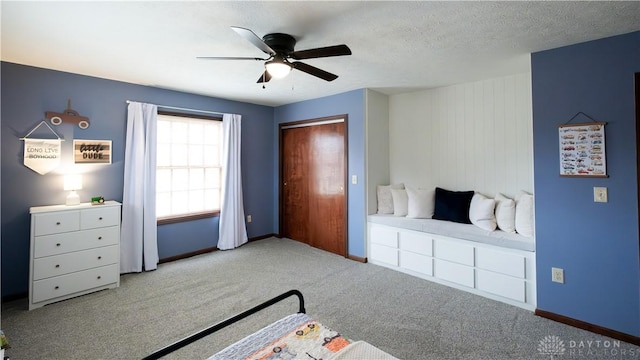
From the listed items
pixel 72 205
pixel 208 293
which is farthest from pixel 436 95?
pixel 72 205

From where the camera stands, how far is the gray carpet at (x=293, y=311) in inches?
86.7

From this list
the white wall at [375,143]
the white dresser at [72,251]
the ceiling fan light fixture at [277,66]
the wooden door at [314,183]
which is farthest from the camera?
the wooden door at [314,183]

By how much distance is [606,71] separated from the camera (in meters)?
2.36

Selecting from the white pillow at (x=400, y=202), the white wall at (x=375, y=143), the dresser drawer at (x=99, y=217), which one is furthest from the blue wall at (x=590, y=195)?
the dresser drawer at (x=99, y=217)

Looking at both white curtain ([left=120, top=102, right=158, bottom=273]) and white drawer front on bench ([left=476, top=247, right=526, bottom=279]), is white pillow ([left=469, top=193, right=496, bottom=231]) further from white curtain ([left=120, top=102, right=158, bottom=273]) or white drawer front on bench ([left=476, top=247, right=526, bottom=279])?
white curtain ([left=120, top=102, right=158, bottom=273])

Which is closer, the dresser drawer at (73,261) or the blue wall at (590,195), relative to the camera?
the blue wall at (590,195)

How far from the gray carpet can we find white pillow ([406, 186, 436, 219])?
82 cm

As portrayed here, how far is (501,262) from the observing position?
116 inches

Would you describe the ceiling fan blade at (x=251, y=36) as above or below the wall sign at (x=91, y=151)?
above

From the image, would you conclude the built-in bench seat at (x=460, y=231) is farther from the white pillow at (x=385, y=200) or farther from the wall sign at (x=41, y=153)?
the wall sign at (x=41, y=153)

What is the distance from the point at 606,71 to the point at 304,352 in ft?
10.4

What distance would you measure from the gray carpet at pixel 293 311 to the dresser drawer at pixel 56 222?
2.45ft

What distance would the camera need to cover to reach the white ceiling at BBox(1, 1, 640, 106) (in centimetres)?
194

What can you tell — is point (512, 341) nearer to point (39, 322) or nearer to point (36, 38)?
point (39, 322)
